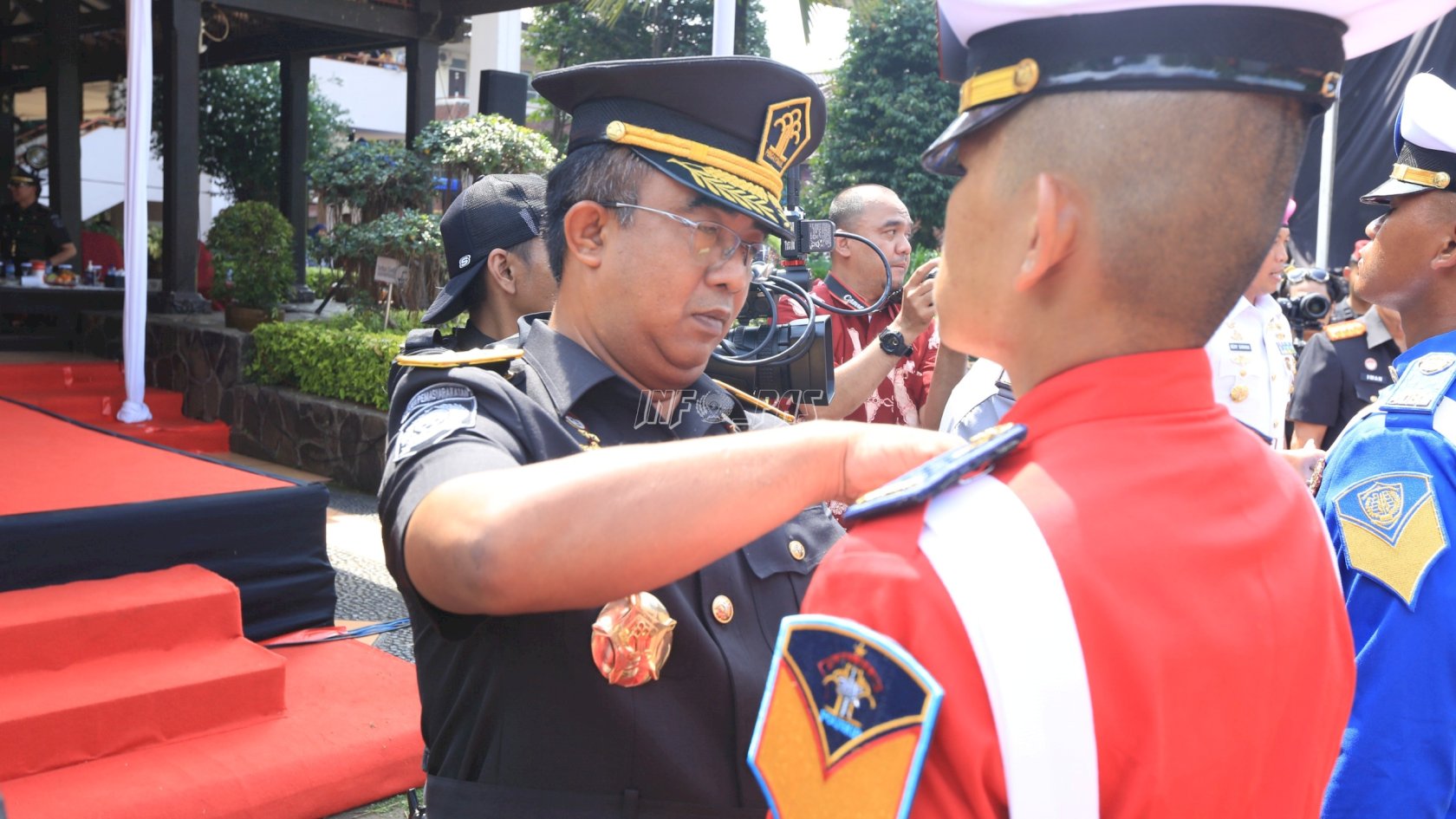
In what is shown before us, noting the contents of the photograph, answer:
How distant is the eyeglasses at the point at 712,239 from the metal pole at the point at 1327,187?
12.3 meters

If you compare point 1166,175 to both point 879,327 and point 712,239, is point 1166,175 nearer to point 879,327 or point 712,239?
point 712,239

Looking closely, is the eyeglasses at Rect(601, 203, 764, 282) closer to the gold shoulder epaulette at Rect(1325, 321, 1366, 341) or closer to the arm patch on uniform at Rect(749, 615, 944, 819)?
the arm patch on uniform at Rect(749, 615, 944, 819)

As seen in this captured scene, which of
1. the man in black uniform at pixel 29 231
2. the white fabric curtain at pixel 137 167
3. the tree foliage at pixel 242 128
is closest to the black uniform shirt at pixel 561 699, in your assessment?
the white fabric curtain at pixel 137 167

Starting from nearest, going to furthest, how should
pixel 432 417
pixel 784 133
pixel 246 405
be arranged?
pixel 432 417, pixel 784 133, pixel 246 405

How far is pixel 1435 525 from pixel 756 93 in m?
1.30

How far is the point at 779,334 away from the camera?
2531mm

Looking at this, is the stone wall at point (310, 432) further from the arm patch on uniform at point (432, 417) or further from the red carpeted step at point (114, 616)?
the arm patch on uniform at point (432, 417)

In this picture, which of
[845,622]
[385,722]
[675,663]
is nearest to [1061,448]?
[845,622]

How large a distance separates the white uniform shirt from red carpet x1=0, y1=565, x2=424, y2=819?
3.00 meters

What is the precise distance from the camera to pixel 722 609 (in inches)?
57.8

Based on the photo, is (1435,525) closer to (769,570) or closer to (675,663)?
(769,570)

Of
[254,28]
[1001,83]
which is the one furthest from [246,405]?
[1001,83]

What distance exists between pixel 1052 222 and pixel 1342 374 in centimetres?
487

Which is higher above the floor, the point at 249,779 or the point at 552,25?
the point at 552,25
